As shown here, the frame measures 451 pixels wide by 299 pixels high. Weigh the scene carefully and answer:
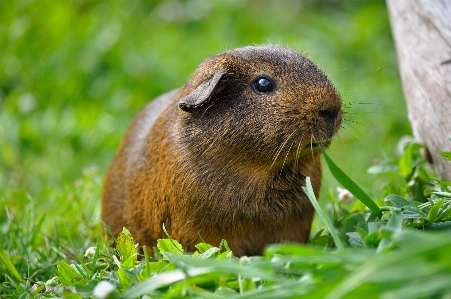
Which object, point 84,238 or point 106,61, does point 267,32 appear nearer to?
point 106,61

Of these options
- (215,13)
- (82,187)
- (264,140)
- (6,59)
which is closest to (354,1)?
(215,13)

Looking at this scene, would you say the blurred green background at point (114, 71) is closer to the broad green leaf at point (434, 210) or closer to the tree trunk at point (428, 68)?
the tree trunk at point (428, 68)

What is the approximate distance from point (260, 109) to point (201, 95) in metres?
0.36

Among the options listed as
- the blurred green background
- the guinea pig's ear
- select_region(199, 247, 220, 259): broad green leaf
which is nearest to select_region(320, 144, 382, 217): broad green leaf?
select_region(199, 247, 220, 259): broad green leaf

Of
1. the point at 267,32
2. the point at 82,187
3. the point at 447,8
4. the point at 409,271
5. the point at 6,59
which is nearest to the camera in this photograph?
the point at 409,271

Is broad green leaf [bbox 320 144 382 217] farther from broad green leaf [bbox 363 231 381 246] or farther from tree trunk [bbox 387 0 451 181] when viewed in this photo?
tree trunk [bbox 387 0 451 181]

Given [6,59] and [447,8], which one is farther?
[6,59]

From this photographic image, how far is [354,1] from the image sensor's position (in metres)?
10.4

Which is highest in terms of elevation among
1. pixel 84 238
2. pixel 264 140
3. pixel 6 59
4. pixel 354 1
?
pixel 354 1

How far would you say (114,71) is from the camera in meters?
8.15

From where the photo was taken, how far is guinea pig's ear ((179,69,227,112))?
3598 millimetres

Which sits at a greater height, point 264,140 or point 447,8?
point 447,8

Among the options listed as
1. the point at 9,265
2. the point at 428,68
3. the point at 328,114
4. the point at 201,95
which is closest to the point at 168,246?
the point at 201,95

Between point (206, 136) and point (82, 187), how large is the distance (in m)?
1.78
